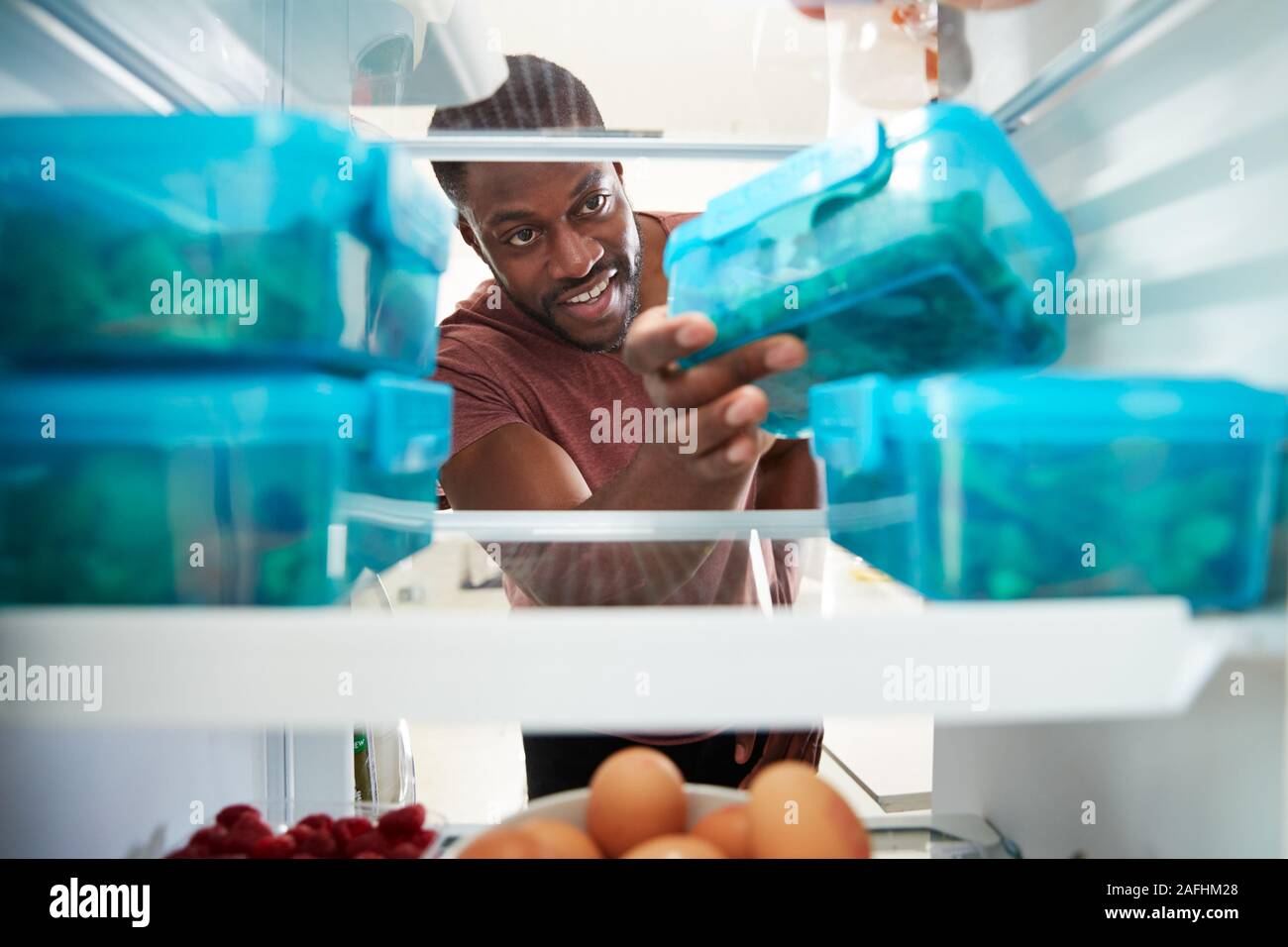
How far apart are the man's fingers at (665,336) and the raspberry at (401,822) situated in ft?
1.44

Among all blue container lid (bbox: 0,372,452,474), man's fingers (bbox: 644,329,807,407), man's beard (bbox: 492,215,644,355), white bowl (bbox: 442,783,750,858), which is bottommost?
white bowl (bbox: 442,783,750,858)

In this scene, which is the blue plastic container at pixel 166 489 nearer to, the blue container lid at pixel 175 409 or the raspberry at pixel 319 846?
the blue container lid at pixel 175 409

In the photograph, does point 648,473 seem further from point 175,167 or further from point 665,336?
point 175,167

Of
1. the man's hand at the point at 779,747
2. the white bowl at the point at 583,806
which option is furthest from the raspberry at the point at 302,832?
the man's hand at the point at 779,747

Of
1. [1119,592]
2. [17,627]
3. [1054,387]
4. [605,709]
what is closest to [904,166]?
[1054,387]

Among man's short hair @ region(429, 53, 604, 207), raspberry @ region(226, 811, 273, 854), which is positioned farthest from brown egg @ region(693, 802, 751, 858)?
man's short hair @ region(429, 53, 604, 207)

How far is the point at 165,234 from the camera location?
550 millimetres

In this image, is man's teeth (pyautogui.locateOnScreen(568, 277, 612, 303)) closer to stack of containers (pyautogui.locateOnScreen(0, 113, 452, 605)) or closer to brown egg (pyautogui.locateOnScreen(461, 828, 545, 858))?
stack of containers (pyautogui.locateOnScreen(0, 113, 452, 605))

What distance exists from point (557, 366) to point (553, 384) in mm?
26

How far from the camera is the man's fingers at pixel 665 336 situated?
0.60 metres

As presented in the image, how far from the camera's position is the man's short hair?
1.10 m

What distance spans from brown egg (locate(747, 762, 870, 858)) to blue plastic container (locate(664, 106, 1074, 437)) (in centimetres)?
33
